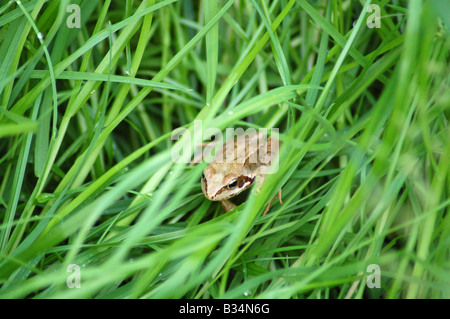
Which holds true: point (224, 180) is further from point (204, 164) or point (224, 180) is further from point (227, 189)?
point (204, 164)

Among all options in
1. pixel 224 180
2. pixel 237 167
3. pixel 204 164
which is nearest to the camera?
pixel 204 164

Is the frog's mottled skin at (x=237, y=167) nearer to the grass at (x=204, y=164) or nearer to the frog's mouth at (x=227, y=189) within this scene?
the frog's mouth at (x=227, y=189)

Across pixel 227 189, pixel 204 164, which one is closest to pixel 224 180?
pixel 227 189

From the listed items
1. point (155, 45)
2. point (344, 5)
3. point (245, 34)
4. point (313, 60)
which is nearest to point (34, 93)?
point (155, 45)

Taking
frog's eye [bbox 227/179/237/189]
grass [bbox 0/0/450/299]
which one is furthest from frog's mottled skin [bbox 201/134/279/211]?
grass [bbox 0/0/450/299]

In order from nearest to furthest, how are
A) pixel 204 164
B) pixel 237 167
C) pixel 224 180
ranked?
pixel 204 164
pixel 224 180
pixel 237 167
